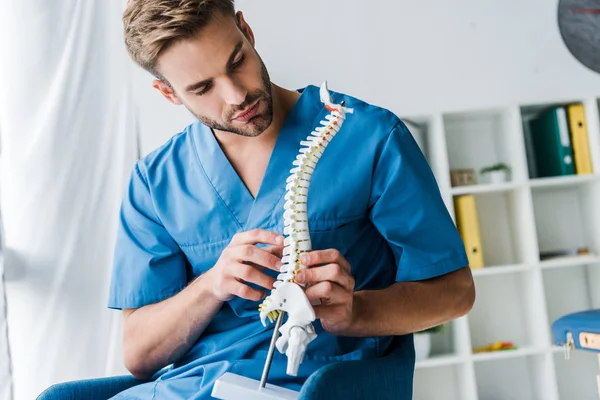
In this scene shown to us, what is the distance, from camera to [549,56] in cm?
336

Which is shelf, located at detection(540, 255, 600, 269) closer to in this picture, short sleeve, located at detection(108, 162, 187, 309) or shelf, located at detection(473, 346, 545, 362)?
shelf, located at detection(473, 346, 545, 362)

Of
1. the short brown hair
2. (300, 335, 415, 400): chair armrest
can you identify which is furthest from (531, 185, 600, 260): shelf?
the short brown hair

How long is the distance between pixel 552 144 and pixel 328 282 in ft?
7.95

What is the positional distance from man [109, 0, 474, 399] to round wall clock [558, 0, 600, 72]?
233 cm

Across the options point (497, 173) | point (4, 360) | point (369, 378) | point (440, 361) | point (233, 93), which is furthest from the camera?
point (497, 173)

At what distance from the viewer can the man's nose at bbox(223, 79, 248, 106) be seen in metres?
1.26

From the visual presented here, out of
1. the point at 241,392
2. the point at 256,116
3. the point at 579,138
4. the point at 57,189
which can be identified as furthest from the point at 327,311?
the point at 579,138

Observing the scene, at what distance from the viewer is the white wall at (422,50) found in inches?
131

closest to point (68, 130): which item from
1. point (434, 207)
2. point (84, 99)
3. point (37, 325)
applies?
point (84, 99)

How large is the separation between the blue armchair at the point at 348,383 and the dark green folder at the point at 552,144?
2.03 metres

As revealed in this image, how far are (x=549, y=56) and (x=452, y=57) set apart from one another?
1.45 feet

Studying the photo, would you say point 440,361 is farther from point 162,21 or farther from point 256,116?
point 162,21

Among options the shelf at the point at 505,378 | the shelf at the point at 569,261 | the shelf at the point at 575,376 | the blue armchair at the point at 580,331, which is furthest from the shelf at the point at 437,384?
the blue armchair at the point at 580,331

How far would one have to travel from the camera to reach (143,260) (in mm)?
1428
